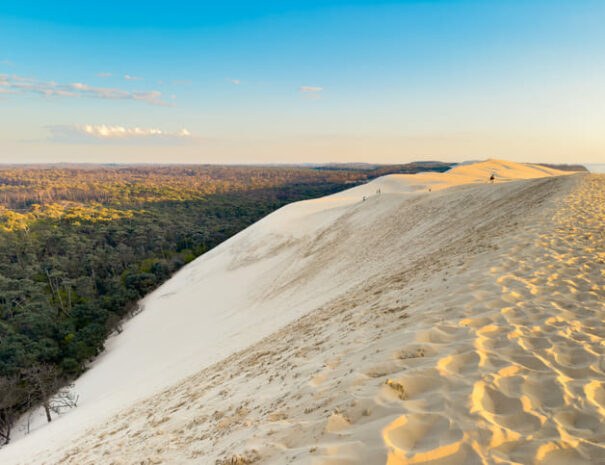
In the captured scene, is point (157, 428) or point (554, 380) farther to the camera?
point (157, 428)

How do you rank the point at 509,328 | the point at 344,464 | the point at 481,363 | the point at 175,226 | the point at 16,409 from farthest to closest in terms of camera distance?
the point at 175,226, the point at 16,409, the point at 509,328, the point at 481,363, the point at 344,464

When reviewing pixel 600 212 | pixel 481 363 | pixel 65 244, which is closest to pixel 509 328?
pixel 481 363

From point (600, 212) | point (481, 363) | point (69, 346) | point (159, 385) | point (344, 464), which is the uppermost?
point (600, 212)

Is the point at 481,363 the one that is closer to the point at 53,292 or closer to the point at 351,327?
the point at 351,327

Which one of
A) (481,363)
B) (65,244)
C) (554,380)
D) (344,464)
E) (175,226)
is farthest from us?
(175,226)

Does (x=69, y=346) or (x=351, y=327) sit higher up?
(x=351, y=327)

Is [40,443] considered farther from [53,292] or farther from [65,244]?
[65,244]
